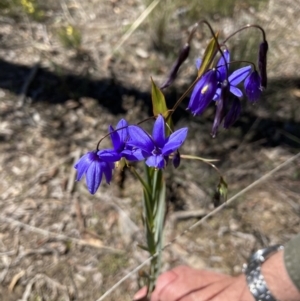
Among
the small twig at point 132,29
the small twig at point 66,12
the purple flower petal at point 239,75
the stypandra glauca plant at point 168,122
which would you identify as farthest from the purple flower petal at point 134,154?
the small twig at point 66,12

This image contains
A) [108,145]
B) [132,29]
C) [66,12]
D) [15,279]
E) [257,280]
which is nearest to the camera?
[257,280]

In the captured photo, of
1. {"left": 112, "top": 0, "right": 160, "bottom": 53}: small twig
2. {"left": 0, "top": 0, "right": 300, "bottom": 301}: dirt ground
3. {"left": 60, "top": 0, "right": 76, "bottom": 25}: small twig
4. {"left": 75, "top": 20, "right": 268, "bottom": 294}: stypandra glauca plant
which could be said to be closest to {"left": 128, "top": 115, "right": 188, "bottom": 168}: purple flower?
{"left": 75, "top": 20, "right": 268, "bottom": 294}: stypandra glauca plant

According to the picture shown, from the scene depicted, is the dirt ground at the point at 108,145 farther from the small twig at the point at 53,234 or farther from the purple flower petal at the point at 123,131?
the purple flower petal at the point at 123,131

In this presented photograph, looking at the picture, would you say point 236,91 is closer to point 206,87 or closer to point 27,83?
point 206,87

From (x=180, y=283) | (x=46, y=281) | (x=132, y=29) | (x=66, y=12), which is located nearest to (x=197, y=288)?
(x=180, y=283)

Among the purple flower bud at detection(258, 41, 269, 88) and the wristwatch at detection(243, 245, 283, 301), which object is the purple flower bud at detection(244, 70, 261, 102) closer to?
the purple flower bud at detection(258, 41, 269, 88)

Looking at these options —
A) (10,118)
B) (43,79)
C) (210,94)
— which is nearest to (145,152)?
(210,94)

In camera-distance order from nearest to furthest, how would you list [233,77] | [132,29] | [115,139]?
1. [115,139]
2. [233,77]
3. [132,29]
